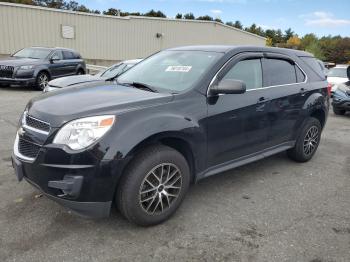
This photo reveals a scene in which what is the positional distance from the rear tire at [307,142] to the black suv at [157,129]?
1.32 feet

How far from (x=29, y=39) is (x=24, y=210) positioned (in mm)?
17783

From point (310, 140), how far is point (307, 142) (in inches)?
3.3

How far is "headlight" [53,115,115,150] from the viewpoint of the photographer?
2.84m

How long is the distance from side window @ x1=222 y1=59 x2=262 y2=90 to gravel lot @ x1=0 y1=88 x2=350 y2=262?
1287 millimetres

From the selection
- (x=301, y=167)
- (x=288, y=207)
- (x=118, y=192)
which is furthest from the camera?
(x=301, y=167)

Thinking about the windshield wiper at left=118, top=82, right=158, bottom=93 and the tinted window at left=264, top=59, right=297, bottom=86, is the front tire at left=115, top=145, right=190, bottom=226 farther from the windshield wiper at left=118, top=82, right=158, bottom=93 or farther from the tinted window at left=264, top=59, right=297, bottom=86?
the tinted window at left=264, top=59, right=297, bottom=86

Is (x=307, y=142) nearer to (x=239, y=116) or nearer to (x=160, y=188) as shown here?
(x=239, y=116)

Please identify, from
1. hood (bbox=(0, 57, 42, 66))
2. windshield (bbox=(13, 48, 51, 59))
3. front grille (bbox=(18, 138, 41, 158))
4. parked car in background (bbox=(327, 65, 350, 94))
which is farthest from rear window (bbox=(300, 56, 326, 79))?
windshield (bbox=(13, 48, 51, 59))

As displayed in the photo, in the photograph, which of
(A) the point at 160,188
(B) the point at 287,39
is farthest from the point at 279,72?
(B) the point at 287,39

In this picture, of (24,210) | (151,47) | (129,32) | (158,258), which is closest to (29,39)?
(129,32)

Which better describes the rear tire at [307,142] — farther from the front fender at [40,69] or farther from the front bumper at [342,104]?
the front fender at [40,69]

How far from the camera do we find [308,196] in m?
4.19

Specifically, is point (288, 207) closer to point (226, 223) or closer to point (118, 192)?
point (226, 223)

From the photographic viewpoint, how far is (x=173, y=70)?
401 centimetres
